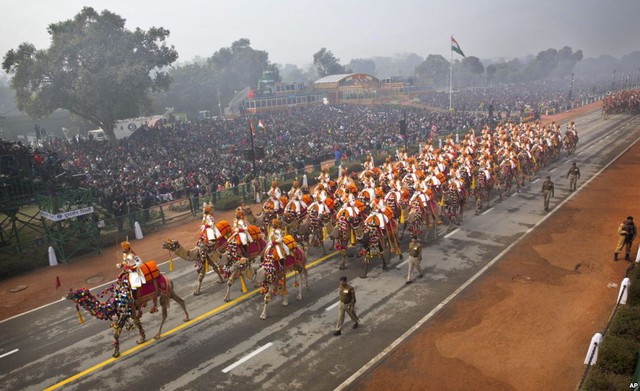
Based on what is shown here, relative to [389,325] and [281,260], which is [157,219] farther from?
[389,325]

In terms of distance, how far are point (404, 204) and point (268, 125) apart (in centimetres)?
3662

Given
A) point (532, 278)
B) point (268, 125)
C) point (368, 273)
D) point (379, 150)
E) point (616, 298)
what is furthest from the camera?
point (268, 125)

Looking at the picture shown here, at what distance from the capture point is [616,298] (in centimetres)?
1262

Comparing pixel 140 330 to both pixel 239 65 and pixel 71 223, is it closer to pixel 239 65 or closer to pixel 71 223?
pixel 71 223

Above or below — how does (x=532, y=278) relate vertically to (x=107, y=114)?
below

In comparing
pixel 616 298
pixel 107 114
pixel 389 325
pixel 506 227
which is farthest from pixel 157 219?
pixel 107 114

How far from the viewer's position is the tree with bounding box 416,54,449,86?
152 m

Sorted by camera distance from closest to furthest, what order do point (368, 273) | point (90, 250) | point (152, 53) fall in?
point (368, 273) → point (90, 250) → point (152, 53)

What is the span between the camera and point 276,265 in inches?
501

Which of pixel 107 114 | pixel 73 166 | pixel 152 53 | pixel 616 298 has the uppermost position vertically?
pixel 152 53

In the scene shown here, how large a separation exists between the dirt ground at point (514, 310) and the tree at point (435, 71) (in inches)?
5560

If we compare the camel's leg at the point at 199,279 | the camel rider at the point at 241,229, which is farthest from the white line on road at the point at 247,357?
the camel's leg at the point at 199,279

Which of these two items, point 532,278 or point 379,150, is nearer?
point 532,278

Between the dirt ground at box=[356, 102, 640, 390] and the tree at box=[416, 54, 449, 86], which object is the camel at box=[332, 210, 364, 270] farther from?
the tree at box=[416, 54, 449, 86]
